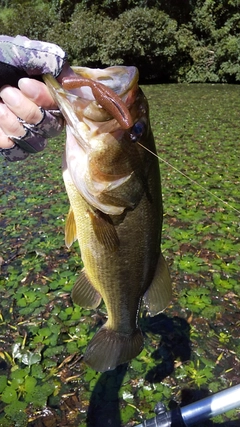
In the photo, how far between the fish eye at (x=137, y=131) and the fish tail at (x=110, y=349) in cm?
104

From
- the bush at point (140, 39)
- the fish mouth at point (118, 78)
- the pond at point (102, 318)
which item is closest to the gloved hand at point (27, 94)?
the fish mouth at point (118, 78)

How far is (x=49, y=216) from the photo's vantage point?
19.0 feet

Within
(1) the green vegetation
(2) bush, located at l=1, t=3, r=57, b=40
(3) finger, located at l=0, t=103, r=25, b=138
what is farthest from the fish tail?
(2) bush, located at l=1, t=3, r=57, b=40

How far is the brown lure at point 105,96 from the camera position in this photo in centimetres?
147

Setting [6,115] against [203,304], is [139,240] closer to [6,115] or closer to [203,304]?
[6,115]

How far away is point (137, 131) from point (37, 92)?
0.44 m

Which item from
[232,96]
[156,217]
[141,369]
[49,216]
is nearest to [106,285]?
[156,217]

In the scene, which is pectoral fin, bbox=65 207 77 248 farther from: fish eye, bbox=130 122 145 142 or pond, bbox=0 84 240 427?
pond, bbox=0 84 240 427

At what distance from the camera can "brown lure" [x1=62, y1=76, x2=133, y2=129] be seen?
147 cm

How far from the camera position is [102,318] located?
3.76 meters

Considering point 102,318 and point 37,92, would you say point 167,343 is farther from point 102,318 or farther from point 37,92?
point 37,92

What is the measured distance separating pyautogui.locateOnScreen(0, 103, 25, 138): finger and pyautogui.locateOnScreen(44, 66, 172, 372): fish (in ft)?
0.66

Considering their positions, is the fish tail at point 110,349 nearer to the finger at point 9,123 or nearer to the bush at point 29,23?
the finger at point 9,123

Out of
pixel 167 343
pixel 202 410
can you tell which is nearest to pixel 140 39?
pixel 167 343
